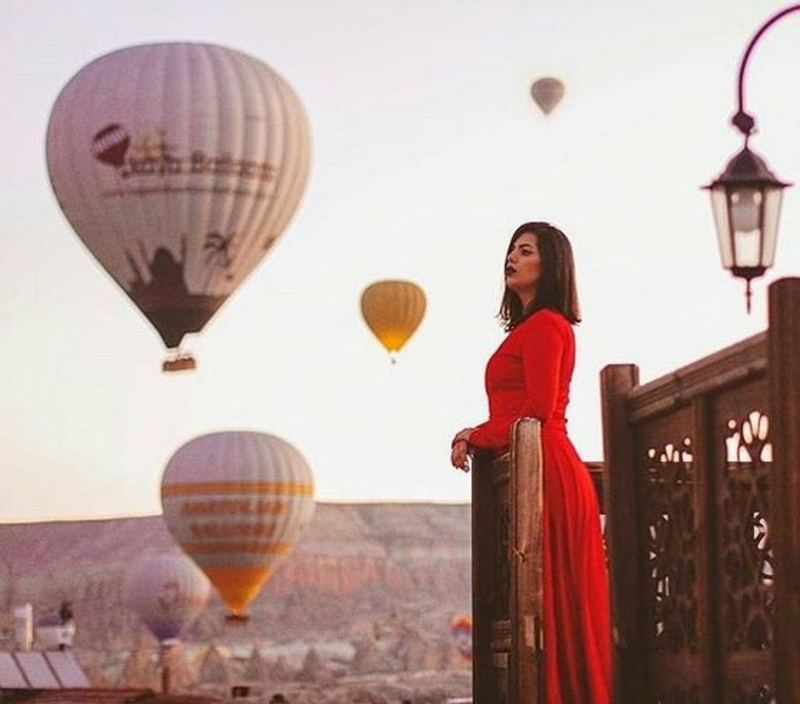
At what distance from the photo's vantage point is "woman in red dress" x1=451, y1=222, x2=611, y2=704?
776 centimetres

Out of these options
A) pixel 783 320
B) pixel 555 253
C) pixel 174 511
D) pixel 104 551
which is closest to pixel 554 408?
pixel 555 253

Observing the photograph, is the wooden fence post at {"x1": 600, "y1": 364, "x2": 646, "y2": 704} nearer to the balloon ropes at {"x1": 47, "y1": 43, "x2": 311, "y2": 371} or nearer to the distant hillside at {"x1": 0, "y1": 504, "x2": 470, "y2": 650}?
the balloon ropes at {"x1": 47, "y1": 43, "x2": 311, "y2": 371}

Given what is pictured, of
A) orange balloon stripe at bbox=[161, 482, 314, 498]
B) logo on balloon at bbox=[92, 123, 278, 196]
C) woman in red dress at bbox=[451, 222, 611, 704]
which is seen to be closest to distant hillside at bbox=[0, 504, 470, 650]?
orange balloon stripe at bbox=[161, 482, 314, 498]

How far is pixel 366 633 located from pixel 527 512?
6650 inches

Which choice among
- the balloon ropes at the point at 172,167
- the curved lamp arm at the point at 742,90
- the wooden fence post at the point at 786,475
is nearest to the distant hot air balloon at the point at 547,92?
the balloon ropes at the point at 172,167

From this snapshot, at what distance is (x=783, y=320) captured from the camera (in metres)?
5.58

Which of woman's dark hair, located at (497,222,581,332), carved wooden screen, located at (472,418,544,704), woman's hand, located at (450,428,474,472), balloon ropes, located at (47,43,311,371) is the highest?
balloon ropes, located at (47,43,311,371)

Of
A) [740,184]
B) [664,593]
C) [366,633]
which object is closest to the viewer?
[664,593]

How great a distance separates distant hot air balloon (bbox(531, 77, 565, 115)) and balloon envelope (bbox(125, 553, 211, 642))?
1597 inches

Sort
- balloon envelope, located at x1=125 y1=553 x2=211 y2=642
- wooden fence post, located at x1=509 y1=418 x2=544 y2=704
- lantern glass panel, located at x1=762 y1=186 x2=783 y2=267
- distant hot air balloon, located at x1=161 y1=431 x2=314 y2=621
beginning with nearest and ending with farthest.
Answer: wooden fence post, located at x1=509 y1=418 x2=544 y2=704
lantern glass panel, located at x1=762 y1=186 x2=783 y2=267
distant hot air balloon, located at x1=161 y1=431 x2=314 y2=621
balloon envelope, located at x1=125 y1=553 x2=211 y2=642

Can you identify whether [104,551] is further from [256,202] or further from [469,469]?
[469,469]

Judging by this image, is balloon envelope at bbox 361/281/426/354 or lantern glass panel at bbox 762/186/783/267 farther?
balloon envelope at bbox 361/281/426/354

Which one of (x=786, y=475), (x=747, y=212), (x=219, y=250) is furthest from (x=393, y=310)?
(x=786, y=475)

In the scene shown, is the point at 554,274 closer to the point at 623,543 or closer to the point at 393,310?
the point at 623,543
